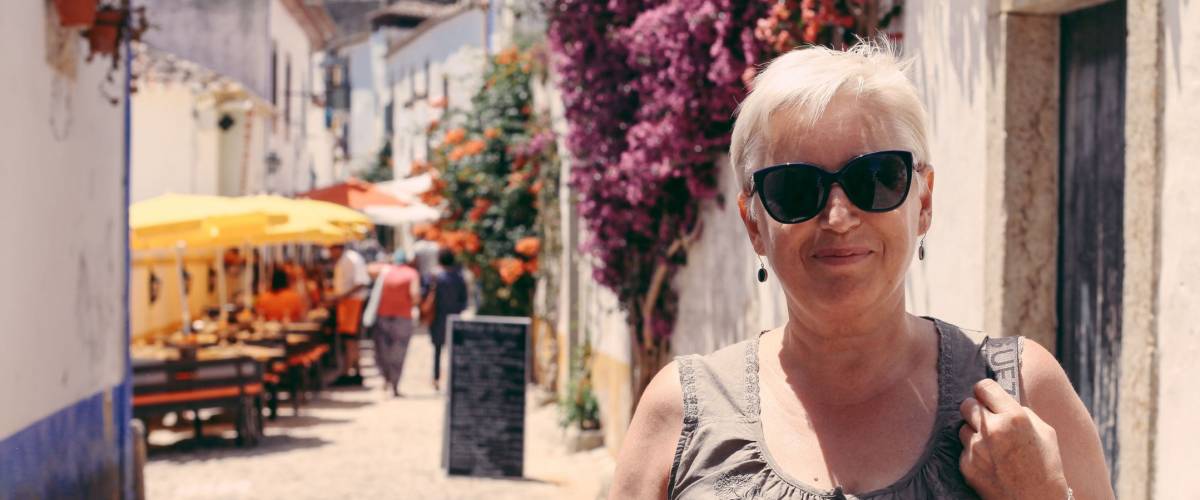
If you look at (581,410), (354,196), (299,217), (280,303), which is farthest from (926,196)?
(354,196)

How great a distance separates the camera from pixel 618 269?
10727mm

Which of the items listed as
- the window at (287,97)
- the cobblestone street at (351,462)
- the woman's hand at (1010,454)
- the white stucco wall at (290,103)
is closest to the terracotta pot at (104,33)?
the cobblestone street at (351,462)

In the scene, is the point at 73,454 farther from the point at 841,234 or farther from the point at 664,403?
the point at 841,234

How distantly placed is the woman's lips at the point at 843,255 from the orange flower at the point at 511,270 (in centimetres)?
1374

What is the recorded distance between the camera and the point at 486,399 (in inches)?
411

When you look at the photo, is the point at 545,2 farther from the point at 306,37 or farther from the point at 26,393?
the point at 306,37

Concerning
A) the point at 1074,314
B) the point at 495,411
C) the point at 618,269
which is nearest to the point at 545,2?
the point at 618,269

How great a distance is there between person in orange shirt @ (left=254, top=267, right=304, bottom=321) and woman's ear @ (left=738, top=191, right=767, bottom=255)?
46.9 feet

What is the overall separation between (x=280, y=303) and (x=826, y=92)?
48.4 ft

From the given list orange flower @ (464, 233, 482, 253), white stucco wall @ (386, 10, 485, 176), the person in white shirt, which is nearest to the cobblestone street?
the person in white shirt

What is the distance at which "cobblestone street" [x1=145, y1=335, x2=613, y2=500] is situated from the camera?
10141 millimetres

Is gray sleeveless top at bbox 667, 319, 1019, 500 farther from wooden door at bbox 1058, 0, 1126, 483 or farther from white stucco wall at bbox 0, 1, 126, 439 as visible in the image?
white stucco wall at bbox 0, 1, 126, 439

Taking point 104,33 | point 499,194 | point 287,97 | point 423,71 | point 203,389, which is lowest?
point 203,389

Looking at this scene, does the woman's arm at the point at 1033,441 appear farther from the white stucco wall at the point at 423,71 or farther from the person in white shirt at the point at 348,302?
the white stucco wall at the point at 423,71
